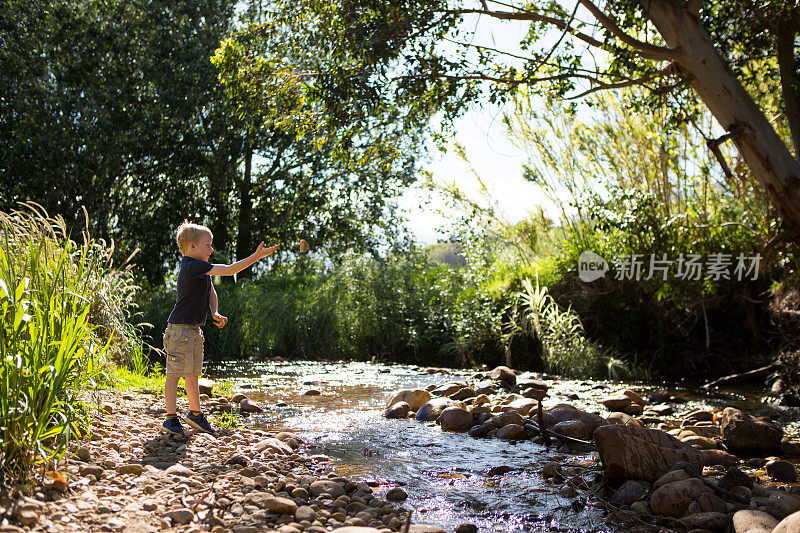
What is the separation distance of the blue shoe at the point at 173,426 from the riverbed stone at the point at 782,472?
145 inches

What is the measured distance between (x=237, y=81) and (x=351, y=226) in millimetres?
9754

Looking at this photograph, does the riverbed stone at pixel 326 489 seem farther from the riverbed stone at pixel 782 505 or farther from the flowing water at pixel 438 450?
the riverbed stone at pixel 782 505

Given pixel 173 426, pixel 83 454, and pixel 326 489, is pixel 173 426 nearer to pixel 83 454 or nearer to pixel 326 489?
pixel 83 454

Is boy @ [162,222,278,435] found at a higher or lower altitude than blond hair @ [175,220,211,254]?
lower

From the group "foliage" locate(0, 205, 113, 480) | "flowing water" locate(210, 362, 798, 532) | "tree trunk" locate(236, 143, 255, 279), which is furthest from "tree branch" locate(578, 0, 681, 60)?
"tree trunk" locate(236, 143, 255, 279)

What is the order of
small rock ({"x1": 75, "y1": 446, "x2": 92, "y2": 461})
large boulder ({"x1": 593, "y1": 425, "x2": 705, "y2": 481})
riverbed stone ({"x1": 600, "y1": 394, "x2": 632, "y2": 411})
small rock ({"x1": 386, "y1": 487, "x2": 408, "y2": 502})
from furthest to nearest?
1. riverbed stone ({"x1": 600, "y1": 394, "x2": 632, "y2": 411})
2. large boulder ({"x1": 593, "y1": 425, "x2": 705, "y2": 481})
3. small rock ({"x1": 386, "y1": 487, "x2": 408, "y2": 502})
4. small rock ({"x1": 75, "y1": 446, "x2": 92, "y2": 461})

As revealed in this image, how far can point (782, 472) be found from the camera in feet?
12.9

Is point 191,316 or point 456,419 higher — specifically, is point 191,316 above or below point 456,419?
above

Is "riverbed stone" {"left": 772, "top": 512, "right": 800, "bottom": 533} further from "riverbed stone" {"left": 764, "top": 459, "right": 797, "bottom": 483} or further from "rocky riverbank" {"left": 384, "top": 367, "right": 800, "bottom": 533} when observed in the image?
"riverbed stone" {"left": 764, "top": 459, "right": 797, "bottom": 483}

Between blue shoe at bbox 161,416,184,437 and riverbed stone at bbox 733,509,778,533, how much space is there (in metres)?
3.15

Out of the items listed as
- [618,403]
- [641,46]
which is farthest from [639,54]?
[618,403]

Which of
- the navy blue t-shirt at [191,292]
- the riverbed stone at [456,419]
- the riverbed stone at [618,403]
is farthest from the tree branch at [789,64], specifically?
the navy blue t-shirt at [191,292]

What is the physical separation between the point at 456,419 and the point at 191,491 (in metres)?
2.73

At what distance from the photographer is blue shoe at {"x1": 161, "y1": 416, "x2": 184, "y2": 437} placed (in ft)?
13.7
